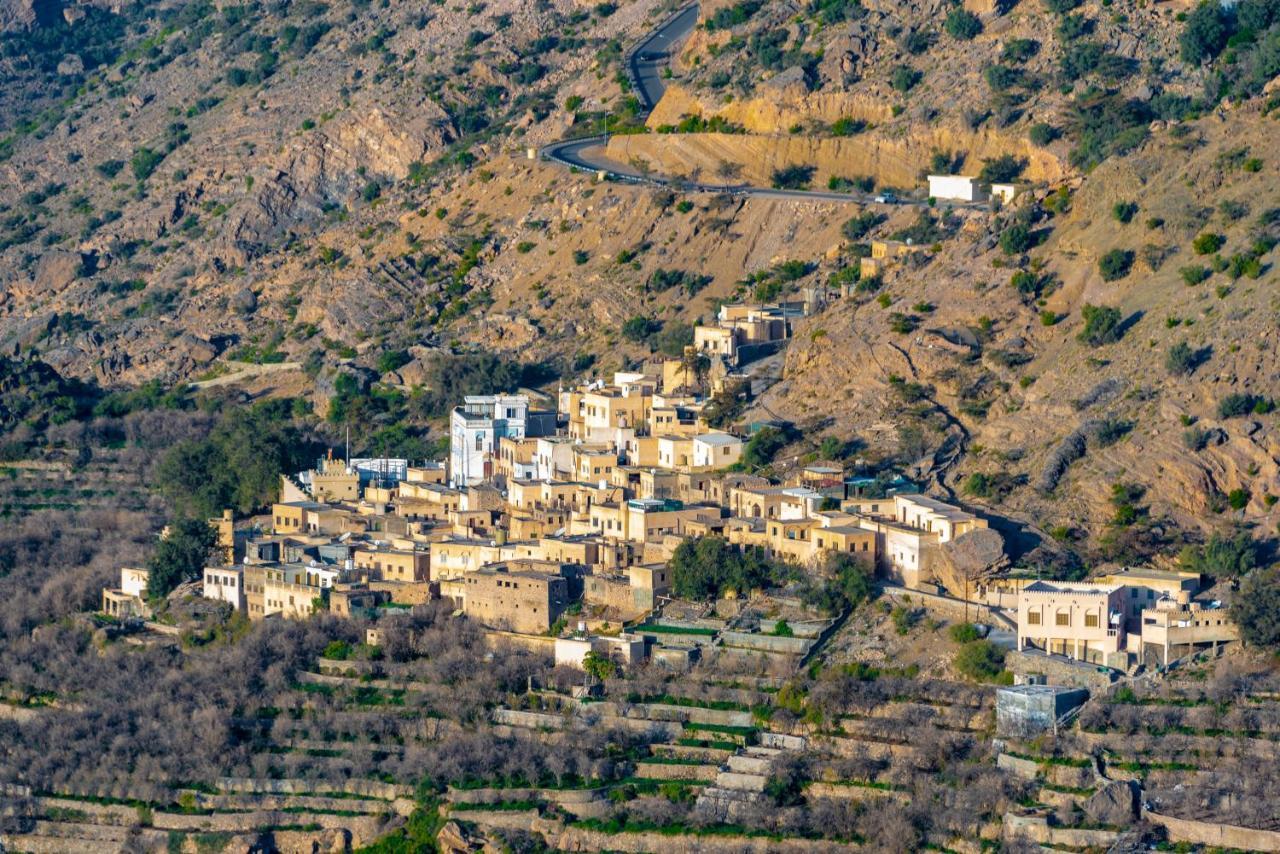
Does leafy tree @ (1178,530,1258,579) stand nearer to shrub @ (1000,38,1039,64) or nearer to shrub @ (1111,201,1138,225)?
shrub @ (1111,201,1138,225)

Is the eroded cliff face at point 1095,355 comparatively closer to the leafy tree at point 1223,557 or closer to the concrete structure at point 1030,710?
the leafy tree at point 1223,557

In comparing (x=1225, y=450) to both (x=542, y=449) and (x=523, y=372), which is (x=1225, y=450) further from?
(x=523, y=372)

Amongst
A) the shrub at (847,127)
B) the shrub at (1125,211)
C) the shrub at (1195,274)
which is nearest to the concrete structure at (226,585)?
the shrub at (1195,274)

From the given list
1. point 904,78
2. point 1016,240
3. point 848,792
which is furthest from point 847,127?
point 848,792

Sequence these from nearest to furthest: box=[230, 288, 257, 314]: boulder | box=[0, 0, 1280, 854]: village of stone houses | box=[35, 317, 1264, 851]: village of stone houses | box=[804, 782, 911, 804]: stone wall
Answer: box=[35, 317, 1264, 851]: village of stone houses < box=[804, 782, 911, 804]: stone wall < box=[0, 0, 1280, 854]: village of stone houses < box=[230, 288, 257, 314]: boulder

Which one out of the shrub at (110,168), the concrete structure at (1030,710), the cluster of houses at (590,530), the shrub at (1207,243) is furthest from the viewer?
the shrub at (110,168)

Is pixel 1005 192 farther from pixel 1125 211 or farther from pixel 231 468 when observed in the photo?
pixel 231 468

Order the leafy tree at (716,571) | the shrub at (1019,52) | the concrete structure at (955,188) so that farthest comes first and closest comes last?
the shrub at (1019,52)
the concrete structure at (955,188)
the leafy tree at (716,571)

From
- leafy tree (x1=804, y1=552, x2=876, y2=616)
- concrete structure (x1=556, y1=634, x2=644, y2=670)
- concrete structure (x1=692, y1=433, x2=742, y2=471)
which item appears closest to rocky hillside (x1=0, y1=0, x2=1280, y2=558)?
concrete structure (x1=692, y1=433, x2=742, y2=471)
